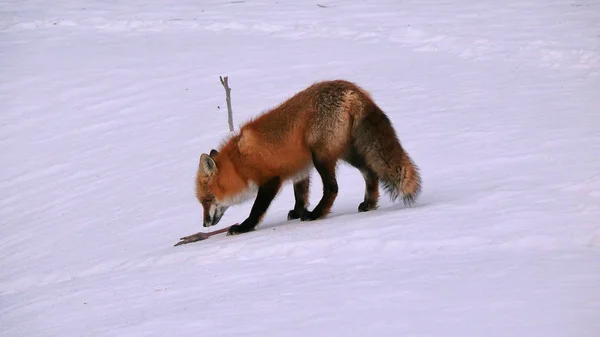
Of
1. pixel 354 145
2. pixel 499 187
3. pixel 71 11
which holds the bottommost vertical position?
pixel 499 187

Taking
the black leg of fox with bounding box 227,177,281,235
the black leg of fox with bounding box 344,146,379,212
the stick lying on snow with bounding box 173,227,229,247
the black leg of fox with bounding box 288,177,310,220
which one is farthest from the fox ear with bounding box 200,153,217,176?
the black leg of fox with bounding box 344,146,379,212

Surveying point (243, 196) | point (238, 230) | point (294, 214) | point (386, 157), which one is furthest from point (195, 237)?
point (386, 157)

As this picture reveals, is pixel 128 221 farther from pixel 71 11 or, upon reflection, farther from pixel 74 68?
pixel 71 11

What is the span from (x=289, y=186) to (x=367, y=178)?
2736mm

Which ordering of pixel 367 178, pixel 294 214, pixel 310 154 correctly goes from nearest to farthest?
pixel 310 154 → pixel 367 178 → pixel 294 214

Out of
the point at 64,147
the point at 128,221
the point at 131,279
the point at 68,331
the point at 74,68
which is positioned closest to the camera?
the point at 68,331

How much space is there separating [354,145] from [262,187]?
3.33 feet

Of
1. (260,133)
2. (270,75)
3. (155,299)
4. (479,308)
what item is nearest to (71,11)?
(270,75)

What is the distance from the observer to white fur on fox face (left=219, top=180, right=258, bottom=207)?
8281 mm

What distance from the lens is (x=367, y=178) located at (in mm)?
8055

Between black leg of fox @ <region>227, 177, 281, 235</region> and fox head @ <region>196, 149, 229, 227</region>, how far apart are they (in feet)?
1.24

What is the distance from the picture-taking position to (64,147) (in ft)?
47.0

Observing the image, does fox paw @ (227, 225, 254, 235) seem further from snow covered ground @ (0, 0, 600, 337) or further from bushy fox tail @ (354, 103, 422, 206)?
bushy fox tail @ (354, 103, 422, 206)

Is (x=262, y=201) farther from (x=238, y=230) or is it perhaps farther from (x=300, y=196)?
(x=300, y=196)
